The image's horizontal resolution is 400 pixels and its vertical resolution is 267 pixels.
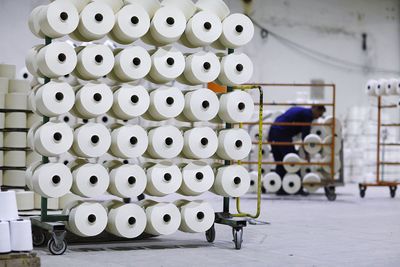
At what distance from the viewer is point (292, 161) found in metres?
13.4

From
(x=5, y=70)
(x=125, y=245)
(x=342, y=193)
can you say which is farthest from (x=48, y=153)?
(x=342, y=193)

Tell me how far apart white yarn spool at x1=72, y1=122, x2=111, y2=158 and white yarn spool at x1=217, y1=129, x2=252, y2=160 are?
1.15 m

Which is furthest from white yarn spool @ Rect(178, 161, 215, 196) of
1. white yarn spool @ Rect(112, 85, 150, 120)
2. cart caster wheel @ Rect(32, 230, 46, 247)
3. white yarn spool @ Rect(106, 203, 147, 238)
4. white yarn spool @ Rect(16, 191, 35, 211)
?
white yarn spool @ Rect(16, 191, 35, 211)

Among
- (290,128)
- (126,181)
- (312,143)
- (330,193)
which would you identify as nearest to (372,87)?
(312,143)

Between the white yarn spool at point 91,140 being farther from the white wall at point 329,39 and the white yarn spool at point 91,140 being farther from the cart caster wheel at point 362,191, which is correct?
the white wall at point 329,39

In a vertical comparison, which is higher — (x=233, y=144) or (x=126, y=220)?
(x=233, y=144)

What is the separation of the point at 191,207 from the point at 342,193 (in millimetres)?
8911

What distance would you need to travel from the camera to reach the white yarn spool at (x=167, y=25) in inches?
263

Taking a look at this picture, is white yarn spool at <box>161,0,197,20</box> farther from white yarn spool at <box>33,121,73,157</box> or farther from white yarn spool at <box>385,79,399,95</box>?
white yarn spool at <box>385,79,399,95</box>

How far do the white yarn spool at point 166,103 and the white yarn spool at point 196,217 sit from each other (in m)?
0.87

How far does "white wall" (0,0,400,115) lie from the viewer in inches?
793

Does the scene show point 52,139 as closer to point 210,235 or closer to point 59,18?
point 59,18

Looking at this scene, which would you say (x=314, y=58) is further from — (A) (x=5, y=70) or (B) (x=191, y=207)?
(B) (x=191, y=207)

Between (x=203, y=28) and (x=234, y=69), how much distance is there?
1.63 feet
